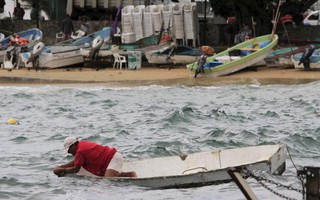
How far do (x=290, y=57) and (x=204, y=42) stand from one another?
7884mm

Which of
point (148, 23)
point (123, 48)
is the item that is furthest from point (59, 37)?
point (123, 48)

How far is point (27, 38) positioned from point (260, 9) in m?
11.9

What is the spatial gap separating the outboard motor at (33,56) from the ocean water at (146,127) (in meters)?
4.42

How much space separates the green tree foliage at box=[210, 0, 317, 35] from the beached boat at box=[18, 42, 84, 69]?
752 cm

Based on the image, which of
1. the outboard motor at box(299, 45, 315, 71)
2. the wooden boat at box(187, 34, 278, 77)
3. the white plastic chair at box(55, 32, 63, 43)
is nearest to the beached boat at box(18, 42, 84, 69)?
the white plastic chair at box(55, 32, 63, 43)

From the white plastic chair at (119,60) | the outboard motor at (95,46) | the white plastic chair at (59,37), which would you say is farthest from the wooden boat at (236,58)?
the white plastic chair at (59,37)

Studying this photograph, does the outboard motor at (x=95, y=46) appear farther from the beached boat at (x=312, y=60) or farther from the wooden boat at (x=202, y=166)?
the wooden boat at (x=202, y=166)

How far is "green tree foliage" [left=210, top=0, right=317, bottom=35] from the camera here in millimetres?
40875

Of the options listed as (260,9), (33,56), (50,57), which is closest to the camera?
(33,56)

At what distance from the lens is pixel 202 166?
15.9 metres

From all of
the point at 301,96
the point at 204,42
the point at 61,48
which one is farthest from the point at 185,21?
the point at 301,96

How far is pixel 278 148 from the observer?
14.8m

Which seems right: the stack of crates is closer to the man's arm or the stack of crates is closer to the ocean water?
the ocean water

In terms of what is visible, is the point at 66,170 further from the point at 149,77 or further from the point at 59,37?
the point at 59,37
